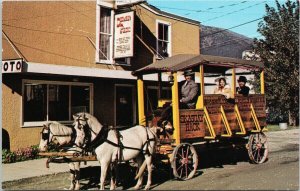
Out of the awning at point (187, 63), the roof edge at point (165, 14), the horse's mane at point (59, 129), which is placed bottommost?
the horse's mane at point (59, 129)

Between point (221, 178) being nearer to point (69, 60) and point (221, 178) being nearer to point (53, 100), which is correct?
point (53, 100)

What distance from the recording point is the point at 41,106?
15.1 meters

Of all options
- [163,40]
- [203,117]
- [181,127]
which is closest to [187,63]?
[203,117]

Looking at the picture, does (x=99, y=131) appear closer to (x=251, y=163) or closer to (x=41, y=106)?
(x=251, y=163)

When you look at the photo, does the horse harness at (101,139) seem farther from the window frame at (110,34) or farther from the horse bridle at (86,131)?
the window frame at (110,34)

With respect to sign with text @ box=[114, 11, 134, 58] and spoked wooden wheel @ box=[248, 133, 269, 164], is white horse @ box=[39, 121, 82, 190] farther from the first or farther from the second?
sign with text @ box=[114, 11, 134, 58]

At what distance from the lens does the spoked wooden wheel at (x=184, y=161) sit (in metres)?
9.73

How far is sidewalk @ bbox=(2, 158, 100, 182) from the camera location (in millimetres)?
10981

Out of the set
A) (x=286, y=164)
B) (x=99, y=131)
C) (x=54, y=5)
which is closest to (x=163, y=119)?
(x=99, y=131)

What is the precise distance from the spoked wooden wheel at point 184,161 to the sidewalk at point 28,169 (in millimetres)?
3588

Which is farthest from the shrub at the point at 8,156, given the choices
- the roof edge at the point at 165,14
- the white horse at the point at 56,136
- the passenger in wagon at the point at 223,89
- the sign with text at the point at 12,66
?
the roof edge at the point at 165,14

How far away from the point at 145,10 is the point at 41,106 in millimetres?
7472

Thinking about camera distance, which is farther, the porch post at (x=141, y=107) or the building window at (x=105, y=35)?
the building window at (x=105, y=35)

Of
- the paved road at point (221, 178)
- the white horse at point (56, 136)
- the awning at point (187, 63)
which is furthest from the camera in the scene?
the awning at point (187, 63)
